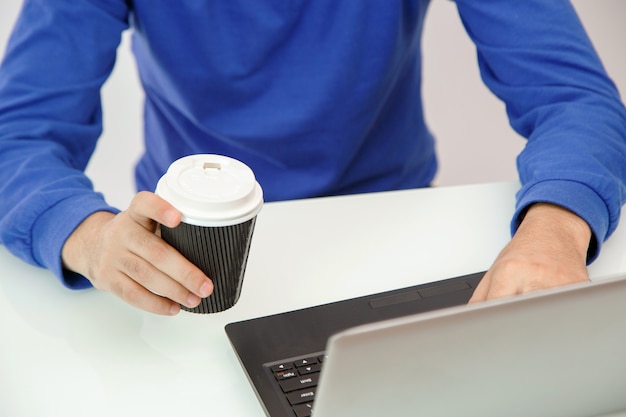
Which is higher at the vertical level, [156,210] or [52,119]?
[156,210]

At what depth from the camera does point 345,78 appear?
1.09m

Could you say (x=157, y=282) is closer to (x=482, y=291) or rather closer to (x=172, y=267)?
(x=172, y=267)

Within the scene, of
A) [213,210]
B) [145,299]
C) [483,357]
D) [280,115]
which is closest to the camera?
[483,357]

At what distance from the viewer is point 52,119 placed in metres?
0.94

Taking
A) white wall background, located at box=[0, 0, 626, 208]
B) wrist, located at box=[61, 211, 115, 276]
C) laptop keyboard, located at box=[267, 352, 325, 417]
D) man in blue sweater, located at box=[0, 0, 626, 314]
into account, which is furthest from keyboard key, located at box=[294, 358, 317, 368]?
white wall background, located at box=[0, 0, 626, 208]

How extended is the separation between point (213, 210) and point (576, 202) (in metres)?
0.41

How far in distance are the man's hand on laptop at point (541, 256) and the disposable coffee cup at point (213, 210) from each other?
23 centimetres

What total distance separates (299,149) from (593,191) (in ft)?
1.42

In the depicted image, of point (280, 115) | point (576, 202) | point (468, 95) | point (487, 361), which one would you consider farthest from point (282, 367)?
point (468, 95)

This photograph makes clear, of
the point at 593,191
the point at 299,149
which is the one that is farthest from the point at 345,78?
the point at 593,191

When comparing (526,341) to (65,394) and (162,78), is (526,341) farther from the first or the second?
(162,78)

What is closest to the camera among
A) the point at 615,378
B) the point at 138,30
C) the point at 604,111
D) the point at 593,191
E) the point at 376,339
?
the point at 376,339

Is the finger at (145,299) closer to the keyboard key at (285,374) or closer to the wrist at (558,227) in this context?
the keyboard key at (285,374)

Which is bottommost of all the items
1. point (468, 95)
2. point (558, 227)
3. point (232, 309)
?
point (468, 95)
